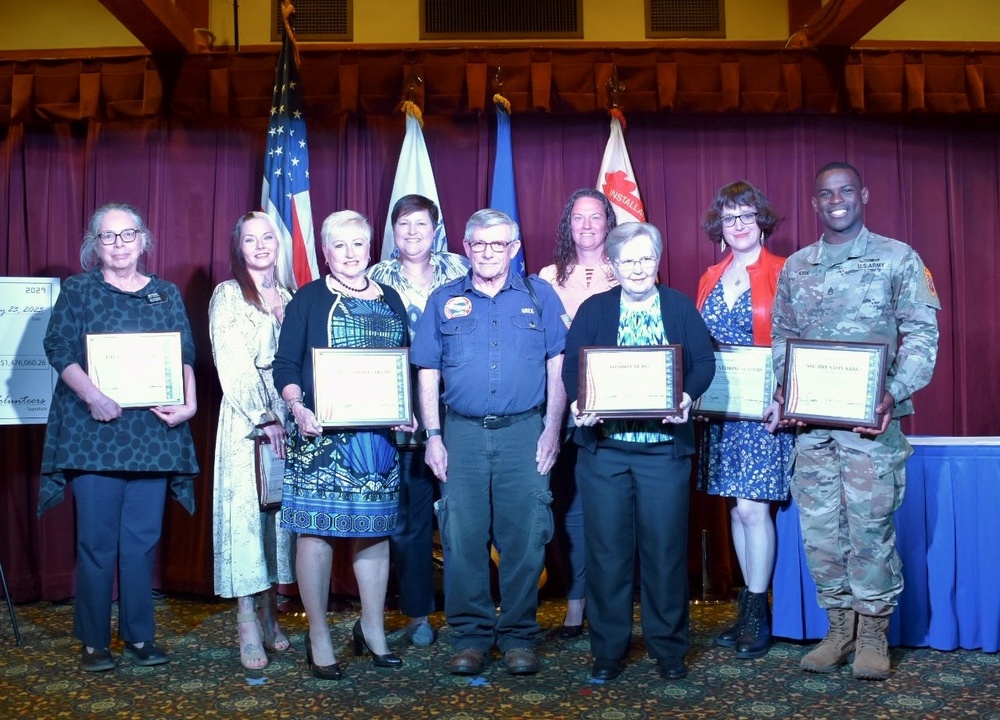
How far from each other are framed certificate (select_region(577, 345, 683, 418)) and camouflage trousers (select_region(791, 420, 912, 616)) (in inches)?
25.0

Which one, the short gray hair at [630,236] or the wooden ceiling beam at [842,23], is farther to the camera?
the wooden ceiling beam at [842,23]

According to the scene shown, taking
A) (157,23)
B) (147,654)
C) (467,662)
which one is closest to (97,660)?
(147,654)

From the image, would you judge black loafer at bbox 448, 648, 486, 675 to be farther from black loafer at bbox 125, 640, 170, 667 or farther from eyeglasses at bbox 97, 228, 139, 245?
eyeglasses at bbox 97, 228, 139, 245

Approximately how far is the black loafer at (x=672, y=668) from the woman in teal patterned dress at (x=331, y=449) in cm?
101

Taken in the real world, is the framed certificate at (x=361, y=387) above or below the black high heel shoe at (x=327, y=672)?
above

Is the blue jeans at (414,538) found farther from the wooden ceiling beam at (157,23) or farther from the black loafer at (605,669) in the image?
the wooden ceiling beam at (157,23)

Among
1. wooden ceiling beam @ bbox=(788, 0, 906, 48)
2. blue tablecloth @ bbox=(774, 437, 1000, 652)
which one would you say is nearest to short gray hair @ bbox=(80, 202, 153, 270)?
Answer: blue tablecloth @ bbox=(774, 437, 1000, 652)

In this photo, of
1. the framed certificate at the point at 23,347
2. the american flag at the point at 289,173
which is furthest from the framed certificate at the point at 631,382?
the framed certificate at the point at 23,347

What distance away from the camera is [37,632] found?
13.1ft

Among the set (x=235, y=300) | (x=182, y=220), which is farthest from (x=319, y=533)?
(x=182, y=220)

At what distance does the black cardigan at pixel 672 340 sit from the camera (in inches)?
122

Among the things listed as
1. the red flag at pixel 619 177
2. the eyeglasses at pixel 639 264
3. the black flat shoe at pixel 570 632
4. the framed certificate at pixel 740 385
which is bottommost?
the black flat shoe at pixel 570 632

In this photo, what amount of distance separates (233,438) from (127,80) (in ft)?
6.93

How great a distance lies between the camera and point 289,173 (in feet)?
14.3
